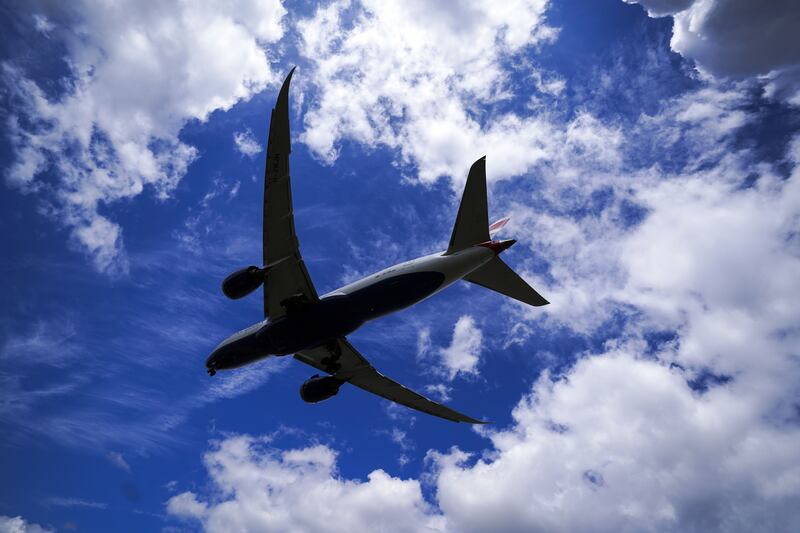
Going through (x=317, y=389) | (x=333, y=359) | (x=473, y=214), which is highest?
(x=473, y=214)

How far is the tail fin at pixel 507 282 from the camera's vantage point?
71.4 feet

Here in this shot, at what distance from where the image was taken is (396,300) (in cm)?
2048

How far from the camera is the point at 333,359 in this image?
24.5m

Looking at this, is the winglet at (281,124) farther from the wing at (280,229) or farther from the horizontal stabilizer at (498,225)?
the horizontal stabilizer at (498,225)

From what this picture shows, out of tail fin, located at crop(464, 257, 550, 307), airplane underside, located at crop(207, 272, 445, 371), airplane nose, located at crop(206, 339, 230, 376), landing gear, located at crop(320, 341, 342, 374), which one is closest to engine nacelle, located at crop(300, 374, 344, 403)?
landing gear, located at crop(320, 341, 342, 374)

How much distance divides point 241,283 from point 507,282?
37.1 ft

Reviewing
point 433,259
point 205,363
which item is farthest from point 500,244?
point 205,363

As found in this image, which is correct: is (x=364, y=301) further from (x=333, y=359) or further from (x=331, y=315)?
(x=333, y=359)

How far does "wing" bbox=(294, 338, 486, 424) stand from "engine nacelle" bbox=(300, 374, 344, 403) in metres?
0.67

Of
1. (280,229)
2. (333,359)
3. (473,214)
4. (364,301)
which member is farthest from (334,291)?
(473,214)

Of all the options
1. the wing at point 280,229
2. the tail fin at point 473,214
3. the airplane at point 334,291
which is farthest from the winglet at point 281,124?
the tail fin at point 473,214

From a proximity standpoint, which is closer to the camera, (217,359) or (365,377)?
(217,359)

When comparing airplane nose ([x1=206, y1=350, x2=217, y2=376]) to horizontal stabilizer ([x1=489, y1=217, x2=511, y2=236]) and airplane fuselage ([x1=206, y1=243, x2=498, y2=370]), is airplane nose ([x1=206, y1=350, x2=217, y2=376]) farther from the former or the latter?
horizontal stabilizer ([x1=489, y1=217, x2=511, y2=236])

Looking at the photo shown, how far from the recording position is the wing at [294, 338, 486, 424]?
976 inches
